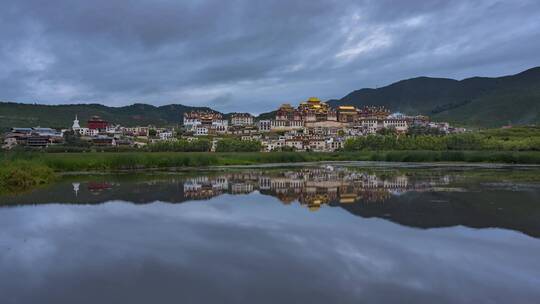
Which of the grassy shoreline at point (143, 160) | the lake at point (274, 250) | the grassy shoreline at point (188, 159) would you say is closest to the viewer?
the lake at point (274, 250)

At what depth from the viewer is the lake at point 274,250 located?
26.3 ft

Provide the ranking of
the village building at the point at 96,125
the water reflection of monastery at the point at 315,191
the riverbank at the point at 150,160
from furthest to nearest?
the village building at the point at 96,125 < the riverbank at the point at 150,160 < the water reflection of monastery at the point at 315,191

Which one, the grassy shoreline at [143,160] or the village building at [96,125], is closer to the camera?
the grassy shoreline at [143,160]

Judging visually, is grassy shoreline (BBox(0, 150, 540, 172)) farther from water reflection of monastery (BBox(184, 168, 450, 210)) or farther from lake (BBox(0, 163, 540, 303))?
lake (BBox(0, 163, 540, 303))

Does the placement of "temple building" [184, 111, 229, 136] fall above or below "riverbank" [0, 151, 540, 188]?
above

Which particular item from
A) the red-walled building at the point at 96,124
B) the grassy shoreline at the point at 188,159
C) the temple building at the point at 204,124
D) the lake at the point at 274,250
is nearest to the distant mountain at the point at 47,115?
the red-walled building at the point at 96,124

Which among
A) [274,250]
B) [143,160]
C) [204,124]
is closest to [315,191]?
[274,250]

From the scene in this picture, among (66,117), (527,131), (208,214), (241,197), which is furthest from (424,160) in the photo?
(66,117)

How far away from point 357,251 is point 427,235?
105 inches

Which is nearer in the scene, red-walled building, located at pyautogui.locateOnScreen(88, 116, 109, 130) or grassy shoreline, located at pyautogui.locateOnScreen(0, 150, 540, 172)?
grassy shoreline, located at pyautogui.locateOnScreen(0, 150, 540, 172)

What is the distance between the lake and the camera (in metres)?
8.02

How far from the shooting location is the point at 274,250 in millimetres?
10992

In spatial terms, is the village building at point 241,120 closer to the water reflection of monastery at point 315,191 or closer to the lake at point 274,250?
the water reflection of monastery at point 315,191

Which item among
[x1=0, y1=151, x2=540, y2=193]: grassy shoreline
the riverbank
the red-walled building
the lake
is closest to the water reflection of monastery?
the lake
